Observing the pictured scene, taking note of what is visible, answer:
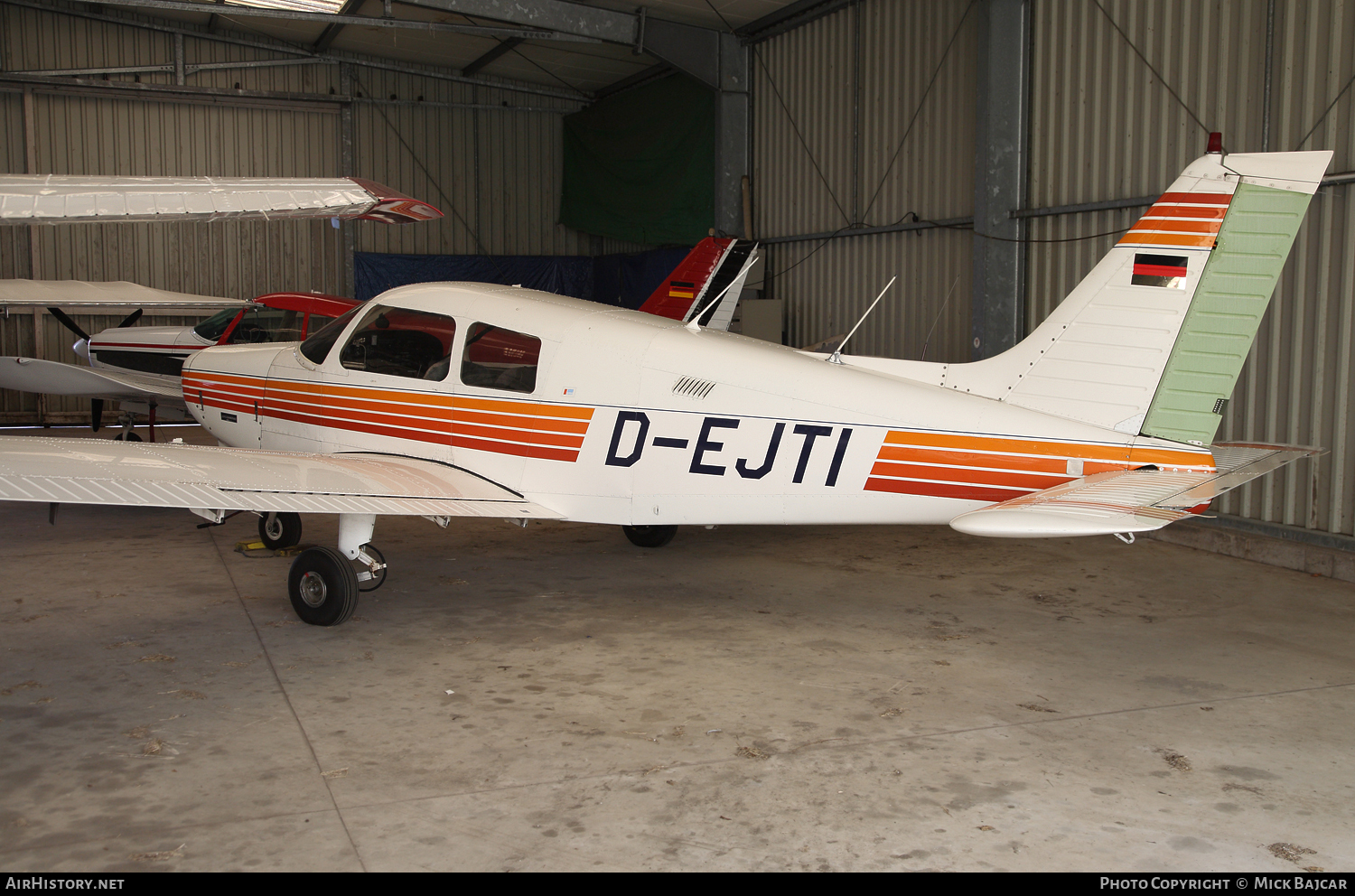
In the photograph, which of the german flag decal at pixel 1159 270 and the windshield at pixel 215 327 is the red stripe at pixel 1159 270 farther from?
the windshield at pixel 215 327

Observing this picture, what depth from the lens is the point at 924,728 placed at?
463cm

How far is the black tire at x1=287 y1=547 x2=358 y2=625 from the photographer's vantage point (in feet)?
20.0

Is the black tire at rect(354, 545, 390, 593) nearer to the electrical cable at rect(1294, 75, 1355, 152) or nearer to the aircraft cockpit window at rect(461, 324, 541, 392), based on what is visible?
the aircraft cockpit window at rect(461, 324, 541, 392)

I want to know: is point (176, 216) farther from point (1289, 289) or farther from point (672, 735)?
point (1289, 289)

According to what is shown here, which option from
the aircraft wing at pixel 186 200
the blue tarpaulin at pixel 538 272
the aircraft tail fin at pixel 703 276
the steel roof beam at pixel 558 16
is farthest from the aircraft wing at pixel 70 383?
the blue tarpaulin at pixel 538 272

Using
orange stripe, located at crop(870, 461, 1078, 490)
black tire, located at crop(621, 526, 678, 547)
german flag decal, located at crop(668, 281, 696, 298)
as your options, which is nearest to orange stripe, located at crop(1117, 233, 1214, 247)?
orange stripe, located at crop(870, 461, 1078, 490)

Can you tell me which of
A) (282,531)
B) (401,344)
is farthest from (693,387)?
(282,531)

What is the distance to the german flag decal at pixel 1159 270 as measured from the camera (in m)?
5.26

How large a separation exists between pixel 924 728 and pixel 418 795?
2.23 meters

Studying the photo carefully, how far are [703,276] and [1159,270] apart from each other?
7.60m

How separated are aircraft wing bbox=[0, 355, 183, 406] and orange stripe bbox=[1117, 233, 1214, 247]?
984 centimetres

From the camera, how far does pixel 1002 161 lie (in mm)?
10555

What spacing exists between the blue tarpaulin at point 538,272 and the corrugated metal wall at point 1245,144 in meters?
9.63

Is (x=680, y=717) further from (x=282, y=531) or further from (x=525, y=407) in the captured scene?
(x=282, y=531)
